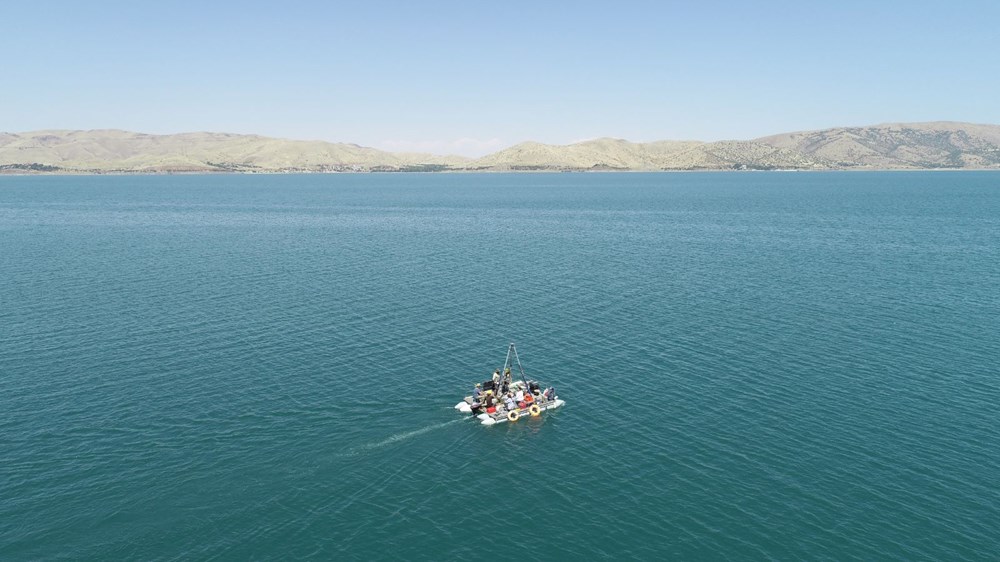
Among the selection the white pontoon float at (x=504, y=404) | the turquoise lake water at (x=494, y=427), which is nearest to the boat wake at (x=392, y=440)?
the turquoise lake water at (x=494, y=427)

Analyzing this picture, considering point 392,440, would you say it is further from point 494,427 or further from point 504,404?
point 504,404

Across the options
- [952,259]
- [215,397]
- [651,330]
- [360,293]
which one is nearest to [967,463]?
[651,330]

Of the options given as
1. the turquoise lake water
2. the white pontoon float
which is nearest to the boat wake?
the turquoise lake water

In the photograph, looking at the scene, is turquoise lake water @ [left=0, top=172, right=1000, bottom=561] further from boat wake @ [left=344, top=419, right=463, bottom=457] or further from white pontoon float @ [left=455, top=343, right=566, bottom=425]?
white pontoon float @ [left=455, top=343, right=566, bottom=425]

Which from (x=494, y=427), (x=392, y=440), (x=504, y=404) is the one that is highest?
(x=504, y=404)

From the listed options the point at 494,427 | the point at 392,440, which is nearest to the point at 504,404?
the point at 494,427

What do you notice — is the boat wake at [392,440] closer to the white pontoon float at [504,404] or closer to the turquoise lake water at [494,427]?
the turquoise lake water at [494,427]
